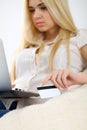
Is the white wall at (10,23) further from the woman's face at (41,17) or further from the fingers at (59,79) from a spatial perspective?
the fingers at (59,79)

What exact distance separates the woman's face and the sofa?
69 cm

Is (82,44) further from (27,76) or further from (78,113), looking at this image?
(78,113)

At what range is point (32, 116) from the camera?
2.22 feet

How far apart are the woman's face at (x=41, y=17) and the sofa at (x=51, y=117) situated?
0.69 meters

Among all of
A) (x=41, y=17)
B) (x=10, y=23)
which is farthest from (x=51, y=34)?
(x=10, y=23)

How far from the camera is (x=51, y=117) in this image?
2.21 ft

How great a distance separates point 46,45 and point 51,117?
69 cm

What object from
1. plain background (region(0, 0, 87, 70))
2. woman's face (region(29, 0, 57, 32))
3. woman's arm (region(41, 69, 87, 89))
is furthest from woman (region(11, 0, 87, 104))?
plain background (region(0, 0, 87, 70))

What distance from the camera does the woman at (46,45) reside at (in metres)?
1.23

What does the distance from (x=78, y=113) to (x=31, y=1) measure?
83 cm

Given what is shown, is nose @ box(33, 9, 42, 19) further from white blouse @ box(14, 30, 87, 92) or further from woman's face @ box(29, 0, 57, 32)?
white blouse @ box(14, 30, 87, 92)

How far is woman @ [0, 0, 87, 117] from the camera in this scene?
1232mm

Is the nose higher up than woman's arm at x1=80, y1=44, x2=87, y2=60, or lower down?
higher up

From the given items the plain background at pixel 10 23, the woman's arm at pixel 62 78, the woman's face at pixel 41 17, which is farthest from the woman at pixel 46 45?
the plain background at pixel 10 23
